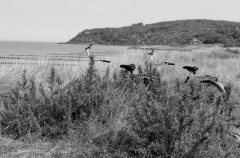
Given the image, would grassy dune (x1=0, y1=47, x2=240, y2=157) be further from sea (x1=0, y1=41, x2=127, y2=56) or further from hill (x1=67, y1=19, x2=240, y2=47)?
hill (x1=67, y1=19, x2=240, y2=47)

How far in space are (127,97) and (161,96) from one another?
1.54 meters

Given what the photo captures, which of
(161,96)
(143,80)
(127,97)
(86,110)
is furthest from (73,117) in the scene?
(143,80)

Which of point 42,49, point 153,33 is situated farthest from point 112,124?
point 153,33

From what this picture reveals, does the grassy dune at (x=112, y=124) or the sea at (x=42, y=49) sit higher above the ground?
the grassy dune at (x=112, y=124)

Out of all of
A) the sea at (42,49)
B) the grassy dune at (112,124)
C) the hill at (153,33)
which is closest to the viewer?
the grassy dune at (112,124)

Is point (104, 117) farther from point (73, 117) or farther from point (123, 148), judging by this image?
point (123, 148)

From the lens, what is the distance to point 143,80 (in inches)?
238

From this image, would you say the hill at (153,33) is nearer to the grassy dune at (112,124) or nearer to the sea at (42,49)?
the sea at (42,49)

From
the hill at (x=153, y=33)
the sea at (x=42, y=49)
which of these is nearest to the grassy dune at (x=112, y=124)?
Answer: the sea at (x=42, y=49)

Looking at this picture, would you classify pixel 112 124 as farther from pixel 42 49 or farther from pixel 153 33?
pixel 153 33

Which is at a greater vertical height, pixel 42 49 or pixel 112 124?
pixel 112 124

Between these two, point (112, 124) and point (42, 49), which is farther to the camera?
point (42, 49)

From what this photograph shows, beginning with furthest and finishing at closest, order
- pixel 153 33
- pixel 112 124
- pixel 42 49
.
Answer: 1. pixel 153 33
2. pixel 42 49
3. pixel 112 124

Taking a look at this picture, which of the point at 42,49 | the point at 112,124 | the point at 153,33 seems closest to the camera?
the point at 112,124
